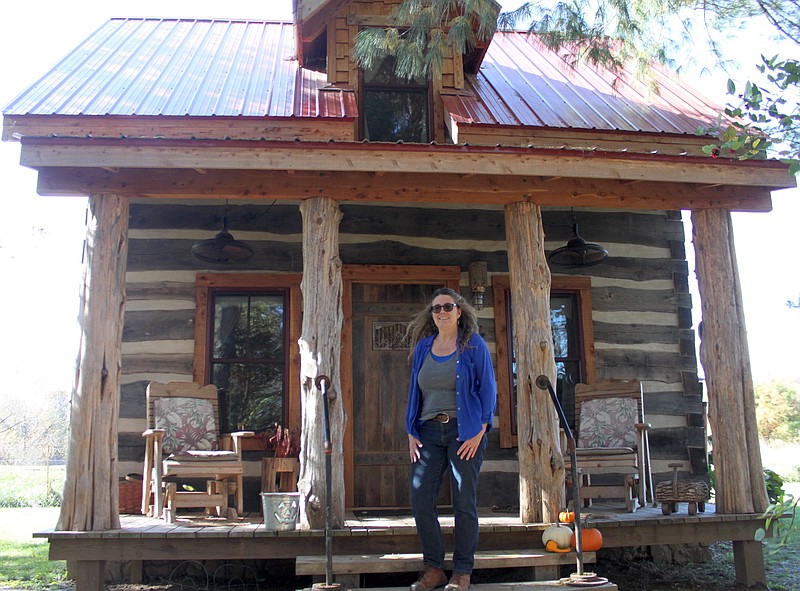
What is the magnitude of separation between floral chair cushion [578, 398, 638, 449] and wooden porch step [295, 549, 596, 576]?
177 centimetres

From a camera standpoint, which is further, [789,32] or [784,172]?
[784,172]

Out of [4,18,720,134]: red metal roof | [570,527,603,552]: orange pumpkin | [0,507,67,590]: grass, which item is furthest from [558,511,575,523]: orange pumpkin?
[0,507,67,590]: grass

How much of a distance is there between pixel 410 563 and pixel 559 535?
39.2 inches

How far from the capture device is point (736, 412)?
5828mm

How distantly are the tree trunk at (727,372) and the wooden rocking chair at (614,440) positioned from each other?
0.61 m

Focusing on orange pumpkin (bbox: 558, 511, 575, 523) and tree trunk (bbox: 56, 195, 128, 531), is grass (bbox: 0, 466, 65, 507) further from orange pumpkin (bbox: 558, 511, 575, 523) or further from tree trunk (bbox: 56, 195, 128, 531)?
orange pumpkin (bbox: 558, 511, 575, 523)

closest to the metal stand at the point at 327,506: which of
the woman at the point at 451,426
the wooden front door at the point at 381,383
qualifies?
the woman at the point at 451,426

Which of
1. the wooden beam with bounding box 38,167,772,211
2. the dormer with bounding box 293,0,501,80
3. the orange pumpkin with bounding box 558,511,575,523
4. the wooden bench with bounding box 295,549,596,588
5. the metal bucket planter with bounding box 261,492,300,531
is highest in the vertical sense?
the dormer with bounding box 293,0,501,80

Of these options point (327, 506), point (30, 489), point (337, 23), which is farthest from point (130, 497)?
point (30, 489)

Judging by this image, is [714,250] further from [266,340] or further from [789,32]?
[266,340]

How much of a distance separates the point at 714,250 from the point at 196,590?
491 centimetres

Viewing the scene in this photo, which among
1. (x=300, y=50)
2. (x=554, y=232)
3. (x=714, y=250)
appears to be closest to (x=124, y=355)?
(x=300, y=50)

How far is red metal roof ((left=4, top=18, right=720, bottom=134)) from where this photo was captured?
6551 mm

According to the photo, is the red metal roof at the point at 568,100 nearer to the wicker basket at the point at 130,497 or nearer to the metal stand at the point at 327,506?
the metal stand at the point at 327,506
